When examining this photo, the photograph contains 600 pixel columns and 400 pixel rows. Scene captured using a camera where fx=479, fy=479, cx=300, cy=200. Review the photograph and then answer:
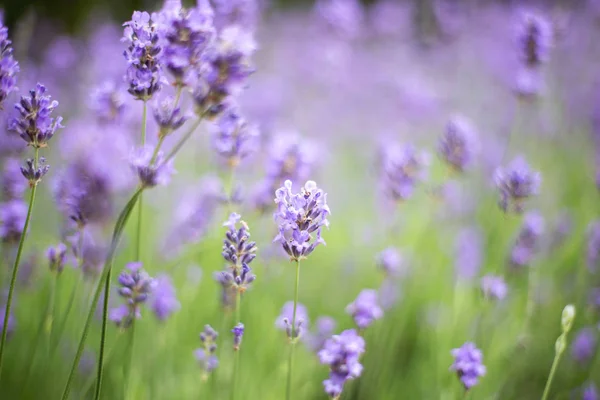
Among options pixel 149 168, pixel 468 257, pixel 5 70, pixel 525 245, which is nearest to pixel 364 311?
pixel 149 168

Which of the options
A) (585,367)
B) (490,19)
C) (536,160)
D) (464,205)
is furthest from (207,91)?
(490,19)

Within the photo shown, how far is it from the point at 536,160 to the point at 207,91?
381 centimetres

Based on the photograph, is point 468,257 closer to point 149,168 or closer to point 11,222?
point 149,168

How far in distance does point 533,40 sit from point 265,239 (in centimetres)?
158

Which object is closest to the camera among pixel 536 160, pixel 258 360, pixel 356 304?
pixel 356 304

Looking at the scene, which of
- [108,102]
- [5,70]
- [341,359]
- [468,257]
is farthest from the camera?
[468,257]

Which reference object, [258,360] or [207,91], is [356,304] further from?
[207,91]

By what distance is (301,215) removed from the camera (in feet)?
3.74

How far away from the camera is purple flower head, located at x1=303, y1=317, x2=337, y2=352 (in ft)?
6.17

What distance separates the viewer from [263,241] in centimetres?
244

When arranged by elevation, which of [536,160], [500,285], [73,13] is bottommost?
[500,285]

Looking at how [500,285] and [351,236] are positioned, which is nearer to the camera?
[500,285]

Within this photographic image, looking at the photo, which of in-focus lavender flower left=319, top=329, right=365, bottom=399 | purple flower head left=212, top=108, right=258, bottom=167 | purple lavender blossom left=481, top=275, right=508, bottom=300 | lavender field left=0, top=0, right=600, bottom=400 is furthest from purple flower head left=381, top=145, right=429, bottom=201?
in-focus lavender flower left=319, top=329, right=365, bottom=399

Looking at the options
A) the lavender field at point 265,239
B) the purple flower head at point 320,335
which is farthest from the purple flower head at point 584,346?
the purple flower head at point 320,335
